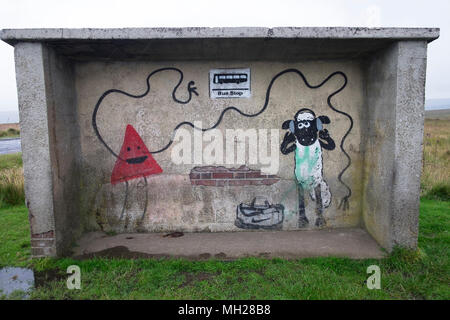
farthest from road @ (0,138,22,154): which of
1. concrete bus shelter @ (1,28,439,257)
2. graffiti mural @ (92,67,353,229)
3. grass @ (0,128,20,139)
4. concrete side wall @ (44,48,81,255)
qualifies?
graffiti mural @ (92,67,353,229)

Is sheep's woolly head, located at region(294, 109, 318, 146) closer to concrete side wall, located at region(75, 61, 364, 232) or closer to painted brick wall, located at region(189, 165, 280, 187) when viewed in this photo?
concrete side wall, located at region(75, 61, 364, 232)

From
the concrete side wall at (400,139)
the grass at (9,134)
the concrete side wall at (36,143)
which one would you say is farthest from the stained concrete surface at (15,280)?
the grass at (9,134)

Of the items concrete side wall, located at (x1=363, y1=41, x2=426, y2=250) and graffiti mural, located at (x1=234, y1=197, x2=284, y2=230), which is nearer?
concrete side wall, located at (x1=363, y1=41, x2=426, y2=250)

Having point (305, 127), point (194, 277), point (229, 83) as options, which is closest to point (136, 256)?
point (194, 277)

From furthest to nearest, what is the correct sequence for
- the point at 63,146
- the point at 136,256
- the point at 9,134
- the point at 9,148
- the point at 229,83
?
the point at 9,134, the point at 9,148, the point at 229,83, the point at 63,146, the point at 136,256

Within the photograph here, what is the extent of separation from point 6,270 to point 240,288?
109 inches

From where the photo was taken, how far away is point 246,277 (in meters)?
3.17

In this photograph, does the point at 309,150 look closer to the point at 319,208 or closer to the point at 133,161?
the point at 319,208

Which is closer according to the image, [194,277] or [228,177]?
[194,277]

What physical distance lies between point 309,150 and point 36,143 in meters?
3.64

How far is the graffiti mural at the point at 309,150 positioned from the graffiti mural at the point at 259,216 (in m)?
0.34

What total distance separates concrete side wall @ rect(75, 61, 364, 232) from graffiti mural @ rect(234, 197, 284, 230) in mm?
82

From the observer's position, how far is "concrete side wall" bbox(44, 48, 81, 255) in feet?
11.8

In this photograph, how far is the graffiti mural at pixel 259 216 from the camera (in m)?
4.41
